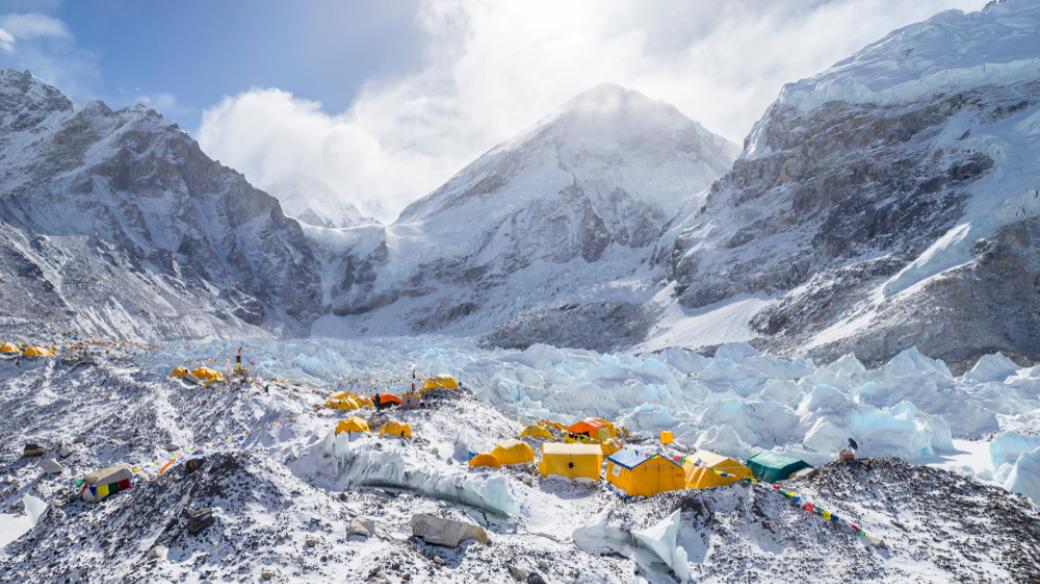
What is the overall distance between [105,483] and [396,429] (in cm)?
998

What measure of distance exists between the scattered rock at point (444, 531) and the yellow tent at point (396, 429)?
441 inches

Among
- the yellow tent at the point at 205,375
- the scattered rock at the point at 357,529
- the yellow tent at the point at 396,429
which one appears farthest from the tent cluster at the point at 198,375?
the scattered rock at the point at 357,529

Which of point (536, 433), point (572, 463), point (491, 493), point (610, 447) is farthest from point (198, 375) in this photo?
point (491, 493)

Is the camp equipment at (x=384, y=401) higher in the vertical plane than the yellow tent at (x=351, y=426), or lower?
lower

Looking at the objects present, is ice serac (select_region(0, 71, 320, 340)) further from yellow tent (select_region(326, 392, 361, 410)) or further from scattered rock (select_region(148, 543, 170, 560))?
scattered rock (select_region(148, 543, 170, 560))

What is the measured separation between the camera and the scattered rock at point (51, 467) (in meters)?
22.0

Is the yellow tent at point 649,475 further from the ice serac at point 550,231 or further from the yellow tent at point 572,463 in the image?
the ice serac at point 550,231

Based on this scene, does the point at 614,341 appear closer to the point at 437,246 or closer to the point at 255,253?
the point at 437,246

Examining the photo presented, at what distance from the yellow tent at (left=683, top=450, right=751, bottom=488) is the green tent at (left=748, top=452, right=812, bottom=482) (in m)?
1.16

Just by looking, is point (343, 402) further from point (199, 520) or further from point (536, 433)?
point (199, 520)

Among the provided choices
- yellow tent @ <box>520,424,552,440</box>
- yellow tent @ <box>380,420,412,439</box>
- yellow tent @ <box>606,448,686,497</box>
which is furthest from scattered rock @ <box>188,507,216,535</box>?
yellow tent @ <box>520,424,552,440</box>

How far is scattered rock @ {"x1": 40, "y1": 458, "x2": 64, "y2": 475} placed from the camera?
22.0 m

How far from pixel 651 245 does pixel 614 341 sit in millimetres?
47647

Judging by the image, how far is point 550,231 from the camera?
143750mm
